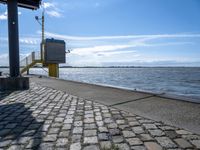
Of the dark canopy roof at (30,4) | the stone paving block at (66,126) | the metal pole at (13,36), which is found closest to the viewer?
the stone paving block at (66,126)

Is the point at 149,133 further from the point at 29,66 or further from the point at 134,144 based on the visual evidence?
the point at 29,66

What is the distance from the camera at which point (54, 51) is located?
2392 centimetres

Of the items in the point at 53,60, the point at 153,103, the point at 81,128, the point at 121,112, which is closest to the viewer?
the point at 81,128

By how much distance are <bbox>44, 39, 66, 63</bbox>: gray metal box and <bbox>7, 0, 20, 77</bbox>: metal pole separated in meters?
13.2

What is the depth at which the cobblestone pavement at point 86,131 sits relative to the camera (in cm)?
330

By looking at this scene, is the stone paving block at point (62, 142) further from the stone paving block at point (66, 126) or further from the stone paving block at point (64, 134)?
the stone paving block at point (66, 126)

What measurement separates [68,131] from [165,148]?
1703mm

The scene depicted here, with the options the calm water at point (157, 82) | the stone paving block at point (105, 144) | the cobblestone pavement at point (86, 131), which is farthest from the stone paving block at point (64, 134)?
the calm water at point (157, 82)

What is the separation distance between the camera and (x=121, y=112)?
208 inches

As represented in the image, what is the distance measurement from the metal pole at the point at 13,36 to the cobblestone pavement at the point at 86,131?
4893 mm

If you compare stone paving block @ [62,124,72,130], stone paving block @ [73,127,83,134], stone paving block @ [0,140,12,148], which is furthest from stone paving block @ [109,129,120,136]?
stone paving block @ [0,140,12,148]

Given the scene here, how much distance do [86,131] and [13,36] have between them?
7.58m

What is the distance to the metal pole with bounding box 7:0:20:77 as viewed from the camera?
988 centimetres

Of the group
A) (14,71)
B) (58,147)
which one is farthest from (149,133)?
(14,71)
